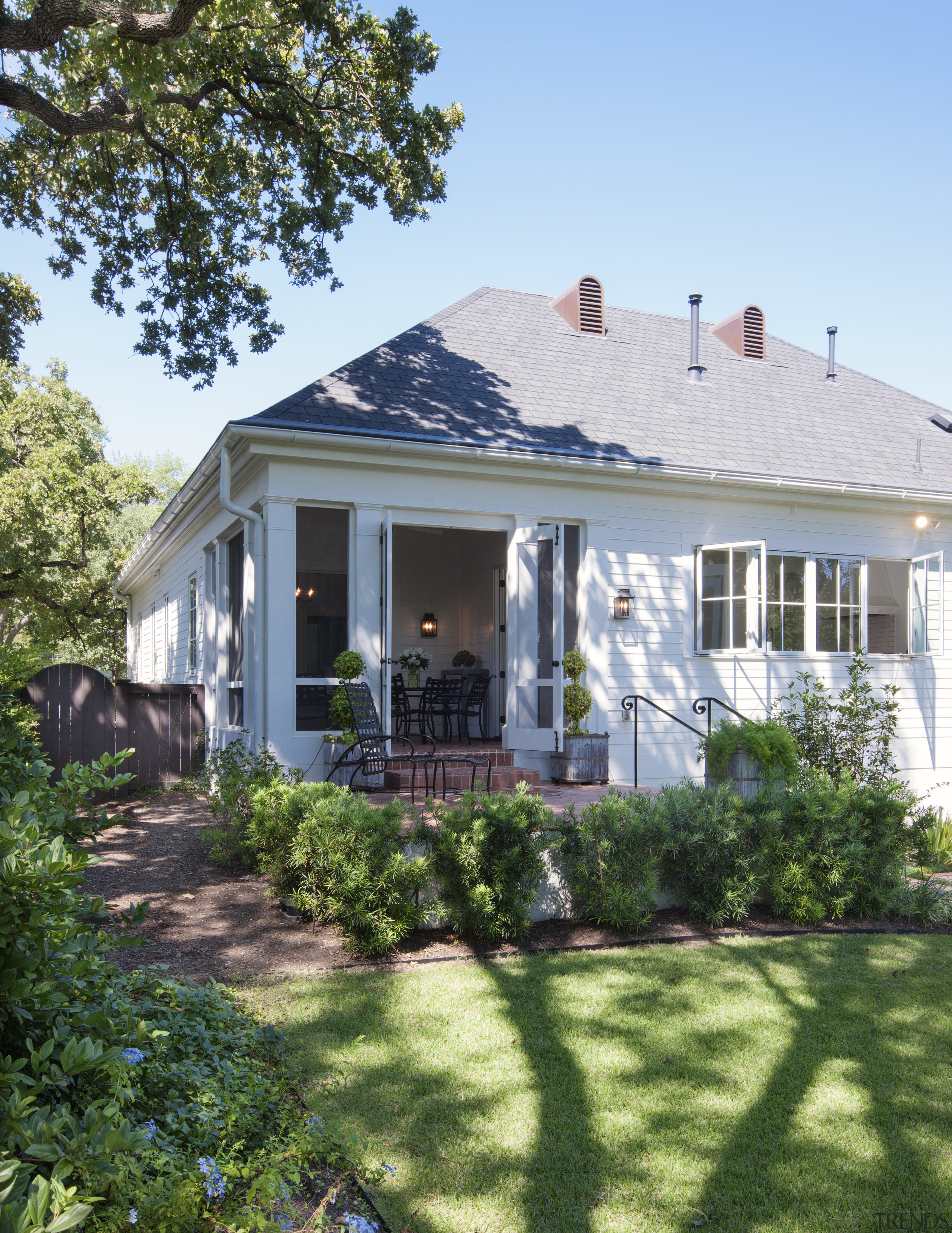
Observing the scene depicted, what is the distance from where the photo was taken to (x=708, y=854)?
5.62 m

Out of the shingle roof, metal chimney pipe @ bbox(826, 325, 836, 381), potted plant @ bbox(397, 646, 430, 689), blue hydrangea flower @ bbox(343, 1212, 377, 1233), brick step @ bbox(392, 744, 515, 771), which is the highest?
metal chimney pipe @ bbox(826, 325, 836, 381)

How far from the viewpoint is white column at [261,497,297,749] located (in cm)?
813

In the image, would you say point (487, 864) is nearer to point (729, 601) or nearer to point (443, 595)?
point (729, 601)

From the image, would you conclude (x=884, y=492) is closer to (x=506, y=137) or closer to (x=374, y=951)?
(x=506, y=137)

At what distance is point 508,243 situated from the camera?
500 inches

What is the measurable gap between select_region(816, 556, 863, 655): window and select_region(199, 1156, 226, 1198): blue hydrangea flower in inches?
388

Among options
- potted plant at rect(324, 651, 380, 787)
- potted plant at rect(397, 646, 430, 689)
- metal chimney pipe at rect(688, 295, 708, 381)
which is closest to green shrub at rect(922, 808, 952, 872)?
potted plant at rect(324, 651, 380, 787)

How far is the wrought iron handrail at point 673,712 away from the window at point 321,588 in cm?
315

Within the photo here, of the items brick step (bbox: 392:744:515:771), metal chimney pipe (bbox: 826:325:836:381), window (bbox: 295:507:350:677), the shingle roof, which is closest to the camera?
brick step (bbox: 392:744:515:771)

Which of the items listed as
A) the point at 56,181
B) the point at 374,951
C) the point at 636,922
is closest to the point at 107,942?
the point at 374,951

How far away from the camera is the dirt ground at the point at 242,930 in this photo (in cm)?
477

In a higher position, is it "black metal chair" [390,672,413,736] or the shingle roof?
the shingle roof

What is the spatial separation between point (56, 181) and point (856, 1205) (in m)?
11.6

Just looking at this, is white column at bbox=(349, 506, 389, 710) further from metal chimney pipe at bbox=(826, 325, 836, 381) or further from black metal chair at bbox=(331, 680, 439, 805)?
metal chimney pipe at bbox=(826, 325, 836, 381)
